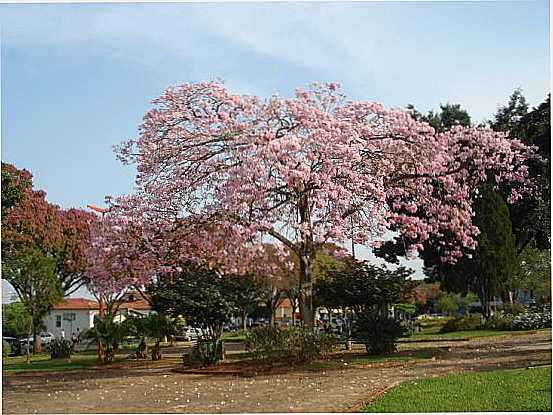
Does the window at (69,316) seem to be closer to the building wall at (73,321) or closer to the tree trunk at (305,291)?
the building wall at (73,321)

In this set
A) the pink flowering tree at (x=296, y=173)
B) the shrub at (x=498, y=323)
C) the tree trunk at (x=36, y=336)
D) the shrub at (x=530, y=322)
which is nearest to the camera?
Answer: the pink flowering tree at (x=296, y=173)

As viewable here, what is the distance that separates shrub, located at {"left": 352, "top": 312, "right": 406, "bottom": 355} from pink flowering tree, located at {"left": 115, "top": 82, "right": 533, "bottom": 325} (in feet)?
3.94

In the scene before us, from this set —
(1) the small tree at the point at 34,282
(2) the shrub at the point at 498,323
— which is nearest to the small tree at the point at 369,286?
(2) the shrub at the point at 498,323

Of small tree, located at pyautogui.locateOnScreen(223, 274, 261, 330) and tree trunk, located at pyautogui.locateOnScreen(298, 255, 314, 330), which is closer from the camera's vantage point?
tree trunk, located at pyautogui.locateOnScreen(298, 255, 314, 330)

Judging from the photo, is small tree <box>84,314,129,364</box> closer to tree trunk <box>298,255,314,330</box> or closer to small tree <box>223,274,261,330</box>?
small tree <box>223,274,261,330</box>

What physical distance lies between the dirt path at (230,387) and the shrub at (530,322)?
Result: 5.58 metres

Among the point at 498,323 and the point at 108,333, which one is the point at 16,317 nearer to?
the point at 108,333

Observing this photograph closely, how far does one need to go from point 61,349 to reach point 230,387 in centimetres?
931

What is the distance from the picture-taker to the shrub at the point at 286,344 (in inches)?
420

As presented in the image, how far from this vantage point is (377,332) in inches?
477

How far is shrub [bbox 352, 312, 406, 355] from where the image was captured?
12.1 metres

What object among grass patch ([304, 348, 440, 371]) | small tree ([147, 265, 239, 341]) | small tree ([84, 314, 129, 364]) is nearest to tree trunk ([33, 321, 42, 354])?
small tree ([84, 314, 129, 364])

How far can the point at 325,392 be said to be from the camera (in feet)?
27.5

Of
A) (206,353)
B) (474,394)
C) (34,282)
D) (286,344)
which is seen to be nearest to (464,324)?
(206,353)
